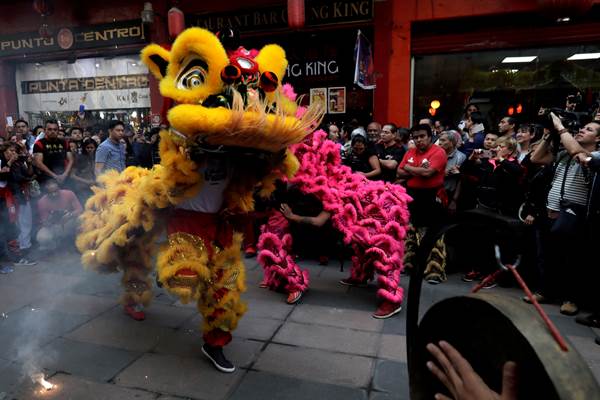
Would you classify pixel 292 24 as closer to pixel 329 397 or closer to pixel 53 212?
pixel 53 212

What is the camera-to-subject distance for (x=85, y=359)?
3143 millimetres

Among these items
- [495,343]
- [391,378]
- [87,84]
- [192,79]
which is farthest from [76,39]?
[495,343]

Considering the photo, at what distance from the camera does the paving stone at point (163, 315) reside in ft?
12.5

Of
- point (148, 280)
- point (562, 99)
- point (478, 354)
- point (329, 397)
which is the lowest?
point (329, 397)

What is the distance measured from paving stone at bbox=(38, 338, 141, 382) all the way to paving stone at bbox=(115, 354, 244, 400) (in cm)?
11

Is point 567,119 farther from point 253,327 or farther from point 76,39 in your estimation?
point 76,39

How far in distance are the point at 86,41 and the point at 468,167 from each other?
9825mm

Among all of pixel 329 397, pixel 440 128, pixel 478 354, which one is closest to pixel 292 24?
pixel 440 128

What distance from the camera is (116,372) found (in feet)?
9.74

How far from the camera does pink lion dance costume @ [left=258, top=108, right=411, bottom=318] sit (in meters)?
3.86

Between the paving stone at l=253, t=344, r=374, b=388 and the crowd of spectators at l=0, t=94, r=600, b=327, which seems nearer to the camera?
the paving stone at l=253, t=344, r=374, b=388

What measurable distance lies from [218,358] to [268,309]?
1161 millimetres

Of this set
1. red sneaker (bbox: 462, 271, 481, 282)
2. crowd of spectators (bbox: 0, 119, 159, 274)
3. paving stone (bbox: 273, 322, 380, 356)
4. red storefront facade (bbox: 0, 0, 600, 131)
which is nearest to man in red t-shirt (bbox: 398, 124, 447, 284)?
red sneaker (bbox: 462, 271, 481, 282)

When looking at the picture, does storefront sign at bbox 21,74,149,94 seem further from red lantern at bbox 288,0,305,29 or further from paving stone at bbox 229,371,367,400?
paving stone at bbox 229,371,367,400
